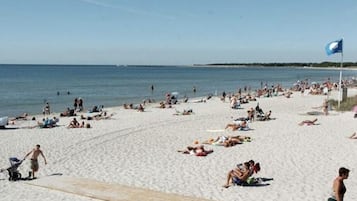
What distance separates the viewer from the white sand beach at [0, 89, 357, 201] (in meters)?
10.2

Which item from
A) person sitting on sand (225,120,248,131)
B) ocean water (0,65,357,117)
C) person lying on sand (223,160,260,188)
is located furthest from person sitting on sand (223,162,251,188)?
ocean water (0,65,357,117)

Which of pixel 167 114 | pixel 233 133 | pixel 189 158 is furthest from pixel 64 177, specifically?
pixel 167 114

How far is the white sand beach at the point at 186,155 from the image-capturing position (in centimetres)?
1020

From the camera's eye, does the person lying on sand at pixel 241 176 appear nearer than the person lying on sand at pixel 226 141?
Yes

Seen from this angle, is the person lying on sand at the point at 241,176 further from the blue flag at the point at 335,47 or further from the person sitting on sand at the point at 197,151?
the blue flag at the point at 335,47

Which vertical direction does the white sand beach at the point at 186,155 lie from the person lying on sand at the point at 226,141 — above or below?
below

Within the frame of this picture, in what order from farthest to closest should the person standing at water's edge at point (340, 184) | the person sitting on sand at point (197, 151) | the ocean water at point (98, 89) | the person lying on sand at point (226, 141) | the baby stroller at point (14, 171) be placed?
the ocean water at point (98, 89), the person lying on sand at point (226, 141), the person sitting on sand at point (197, 151), the baby stroller at point (14, 171), the person standing at water's edge at point (340, 184)

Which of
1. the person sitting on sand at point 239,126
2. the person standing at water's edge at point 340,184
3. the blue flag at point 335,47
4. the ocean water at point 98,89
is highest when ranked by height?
the blue flag at point 335,47

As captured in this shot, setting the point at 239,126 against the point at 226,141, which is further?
the point at 239,126

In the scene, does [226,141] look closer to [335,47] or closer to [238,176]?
[238,176]

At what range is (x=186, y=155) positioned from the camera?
1419 cm

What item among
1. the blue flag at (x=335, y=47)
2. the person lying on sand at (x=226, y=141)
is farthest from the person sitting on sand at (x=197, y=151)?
the blue flag at (x=335, y=47)

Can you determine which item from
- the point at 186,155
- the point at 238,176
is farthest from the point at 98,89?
the point at 238,176

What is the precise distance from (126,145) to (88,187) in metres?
6.37
